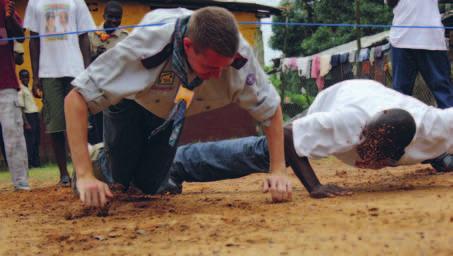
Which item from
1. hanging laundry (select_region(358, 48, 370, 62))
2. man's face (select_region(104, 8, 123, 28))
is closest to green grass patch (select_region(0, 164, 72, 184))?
man's face (select_region(104, 8, 123, 28))

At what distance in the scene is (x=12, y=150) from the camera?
5.48 meters

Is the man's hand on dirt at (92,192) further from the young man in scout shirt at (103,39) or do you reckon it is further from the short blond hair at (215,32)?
the young man in scout shirt at (103,39)

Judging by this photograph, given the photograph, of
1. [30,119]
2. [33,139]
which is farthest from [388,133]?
[30,119]

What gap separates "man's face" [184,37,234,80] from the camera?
3098 mm

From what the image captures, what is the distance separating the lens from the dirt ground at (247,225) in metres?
2.55

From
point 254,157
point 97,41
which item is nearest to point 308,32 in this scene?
point 97,41

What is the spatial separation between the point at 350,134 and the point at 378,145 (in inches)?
7.1

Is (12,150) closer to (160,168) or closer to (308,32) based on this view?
(160,168)

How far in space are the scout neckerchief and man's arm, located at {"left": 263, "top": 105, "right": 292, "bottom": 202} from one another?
0.58m

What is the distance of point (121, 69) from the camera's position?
3.23 m

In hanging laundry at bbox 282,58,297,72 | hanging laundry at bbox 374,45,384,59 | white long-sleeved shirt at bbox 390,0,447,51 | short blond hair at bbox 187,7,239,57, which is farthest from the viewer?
hanging laundry at bbox 282,58,297,72

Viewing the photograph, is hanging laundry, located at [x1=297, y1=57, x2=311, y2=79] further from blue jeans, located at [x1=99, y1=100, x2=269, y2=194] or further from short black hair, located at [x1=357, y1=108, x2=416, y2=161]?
short black hair, located at [x1=357, y1=108, x2=416, y2=161]

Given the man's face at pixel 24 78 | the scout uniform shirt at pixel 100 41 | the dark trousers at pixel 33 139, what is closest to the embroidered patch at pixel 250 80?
the scout uniform shirt at pixel 100 41

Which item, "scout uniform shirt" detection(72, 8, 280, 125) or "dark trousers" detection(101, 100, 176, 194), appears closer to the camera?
"scout uniform shirt" detection(72, 8, 280, 125)
